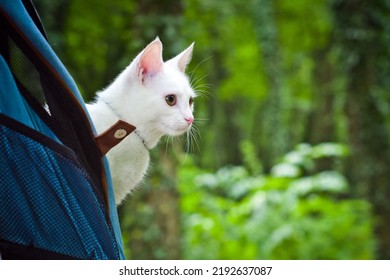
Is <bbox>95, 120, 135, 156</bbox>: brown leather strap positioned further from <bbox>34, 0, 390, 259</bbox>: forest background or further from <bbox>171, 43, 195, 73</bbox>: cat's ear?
<bbox>34, 0, 390, 259</bbox>: forest background

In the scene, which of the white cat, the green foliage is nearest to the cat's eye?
the white cat

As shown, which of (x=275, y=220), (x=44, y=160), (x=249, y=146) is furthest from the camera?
(x=249, y=146)

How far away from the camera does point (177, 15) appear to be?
2.31 m

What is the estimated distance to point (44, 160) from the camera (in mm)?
668

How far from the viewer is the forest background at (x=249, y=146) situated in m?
2.52

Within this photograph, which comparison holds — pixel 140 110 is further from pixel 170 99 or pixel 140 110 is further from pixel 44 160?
pixel 44 160

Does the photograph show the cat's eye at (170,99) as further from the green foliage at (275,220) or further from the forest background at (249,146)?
the green foliage at (275,220)

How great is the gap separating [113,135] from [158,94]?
184 mm

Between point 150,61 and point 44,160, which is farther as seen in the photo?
point 150,61

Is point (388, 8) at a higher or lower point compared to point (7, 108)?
higher

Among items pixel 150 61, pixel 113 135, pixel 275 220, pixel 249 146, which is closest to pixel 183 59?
pixel 150 61
